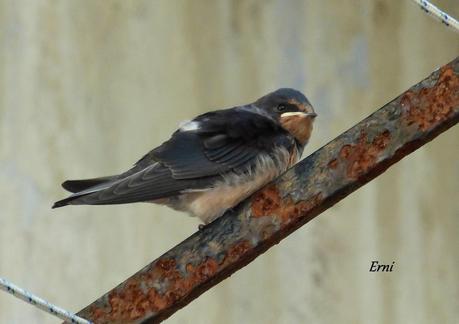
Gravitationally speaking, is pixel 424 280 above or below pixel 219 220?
above

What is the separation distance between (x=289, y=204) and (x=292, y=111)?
0.59 meters

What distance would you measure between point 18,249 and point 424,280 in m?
0.88

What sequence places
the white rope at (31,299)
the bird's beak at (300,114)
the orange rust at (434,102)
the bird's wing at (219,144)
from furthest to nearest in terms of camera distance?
the bird's beak at (300,114) → the bird's wing at (219,144) → the orange rust at (434,102) → the white rope at (31,299)

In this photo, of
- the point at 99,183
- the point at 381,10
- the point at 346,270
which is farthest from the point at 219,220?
the point at 381,10

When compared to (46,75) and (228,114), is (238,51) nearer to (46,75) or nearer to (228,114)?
(46,75)

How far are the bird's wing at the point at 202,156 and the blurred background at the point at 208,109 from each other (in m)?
0.62

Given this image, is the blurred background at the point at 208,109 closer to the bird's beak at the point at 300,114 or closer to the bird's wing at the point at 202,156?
the bird's beak at the point at 300,114

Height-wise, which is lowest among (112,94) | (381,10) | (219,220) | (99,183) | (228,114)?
(219,220)

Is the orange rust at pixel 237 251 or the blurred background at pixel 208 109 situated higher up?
the blurred background at pixel 208 109

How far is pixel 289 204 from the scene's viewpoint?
167cm

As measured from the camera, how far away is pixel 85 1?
108 inches

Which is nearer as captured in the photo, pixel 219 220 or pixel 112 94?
pixel 219 220

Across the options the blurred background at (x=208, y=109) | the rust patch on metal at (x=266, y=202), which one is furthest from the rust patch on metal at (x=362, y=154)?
the blurred background at (x=208, y=109)

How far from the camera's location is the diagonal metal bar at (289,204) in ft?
5.26
